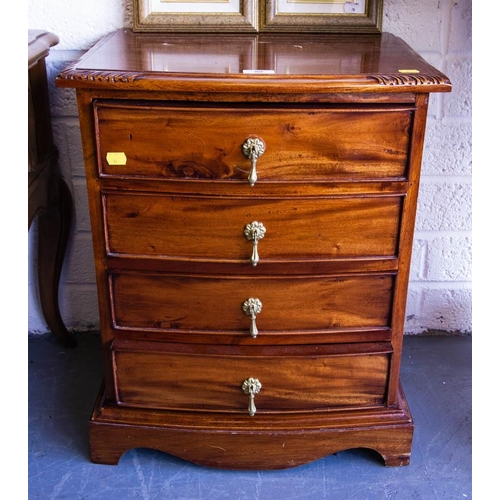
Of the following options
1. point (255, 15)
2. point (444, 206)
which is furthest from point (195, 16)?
point (444, 206)

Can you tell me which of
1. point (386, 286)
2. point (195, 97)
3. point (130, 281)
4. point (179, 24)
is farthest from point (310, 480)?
point (179, 24)

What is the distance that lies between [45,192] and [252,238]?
68 cm

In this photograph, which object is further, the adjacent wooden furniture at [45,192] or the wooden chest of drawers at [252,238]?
the adjacent wooden furniture at [45,192]

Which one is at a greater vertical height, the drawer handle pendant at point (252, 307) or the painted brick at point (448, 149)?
the painted brick at point (448, 149)

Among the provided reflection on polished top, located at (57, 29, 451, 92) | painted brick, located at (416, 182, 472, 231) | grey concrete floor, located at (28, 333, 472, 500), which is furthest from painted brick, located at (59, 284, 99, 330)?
painted brick, located at (416, 182, 472, 231)

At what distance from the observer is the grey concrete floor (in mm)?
1505

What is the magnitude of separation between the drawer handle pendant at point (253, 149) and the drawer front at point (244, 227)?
0.25ft

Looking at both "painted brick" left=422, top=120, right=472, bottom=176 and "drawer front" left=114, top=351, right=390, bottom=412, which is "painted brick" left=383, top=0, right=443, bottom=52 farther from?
"drawer front" left=114, top=351, right=390, bottom=412

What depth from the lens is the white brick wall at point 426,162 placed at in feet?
5.52

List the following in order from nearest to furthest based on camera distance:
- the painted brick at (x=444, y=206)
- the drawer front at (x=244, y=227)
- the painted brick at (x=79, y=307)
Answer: the drawer front at (x=244, y=227), the painted brick at (x=444, y=206), the painted brick at (x=79, y=307)

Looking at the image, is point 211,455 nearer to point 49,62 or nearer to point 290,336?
point 290,336

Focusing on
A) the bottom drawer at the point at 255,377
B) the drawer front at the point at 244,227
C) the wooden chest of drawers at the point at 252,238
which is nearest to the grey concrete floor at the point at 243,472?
the wooden chest of drawers at the point at 252,238

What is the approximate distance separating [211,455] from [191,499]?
105 mm

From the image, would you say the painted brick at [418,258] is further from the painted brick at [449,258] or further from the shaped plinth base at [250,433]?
the shaped plinth base at [250,433]
